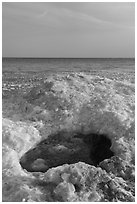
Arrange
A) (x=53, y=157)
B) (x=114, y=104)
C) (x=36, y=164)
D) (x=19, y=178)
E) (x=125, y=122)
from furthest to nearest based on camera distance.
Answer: (x=114, y=104) → (x=125, y=122) → (x=53, y=157) → (x=36, y=164) → (x=19, y=178)

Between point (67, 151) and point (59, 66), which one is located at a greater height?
point (59, 66)

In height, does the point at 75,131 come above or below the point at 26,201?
above

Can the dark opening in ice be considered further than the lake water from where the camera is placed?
No

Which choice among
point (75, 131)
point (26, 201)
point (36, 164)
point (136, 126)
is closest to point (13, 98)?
point (75, 131)

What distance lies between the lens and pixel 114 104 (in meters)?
10.0

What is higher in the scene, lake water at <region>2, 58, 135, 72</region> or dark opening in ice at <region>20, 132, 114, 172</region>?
lake water at <region>2, 58, 135, 72</region>

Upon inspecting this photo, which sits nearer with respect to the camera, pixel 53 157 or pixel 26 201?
pixel 26 201

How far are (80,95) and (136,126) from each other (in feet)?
9.37

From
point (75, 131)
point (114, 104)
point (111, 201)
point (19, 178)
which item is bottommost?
point (111, 201)

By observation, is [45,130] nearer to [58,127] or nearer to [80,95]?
[58,127]

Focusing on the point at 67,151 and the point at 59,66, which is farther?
the point at 59,66

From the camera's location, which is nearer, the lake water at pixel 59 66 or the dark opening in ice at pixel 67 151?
the dark opening in ice at pixel 67 151

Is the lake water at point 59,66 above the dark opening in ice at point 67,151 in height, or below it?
above

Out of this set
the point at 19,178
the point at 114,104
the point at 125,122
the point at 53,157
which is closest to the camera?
the point at 19,178
